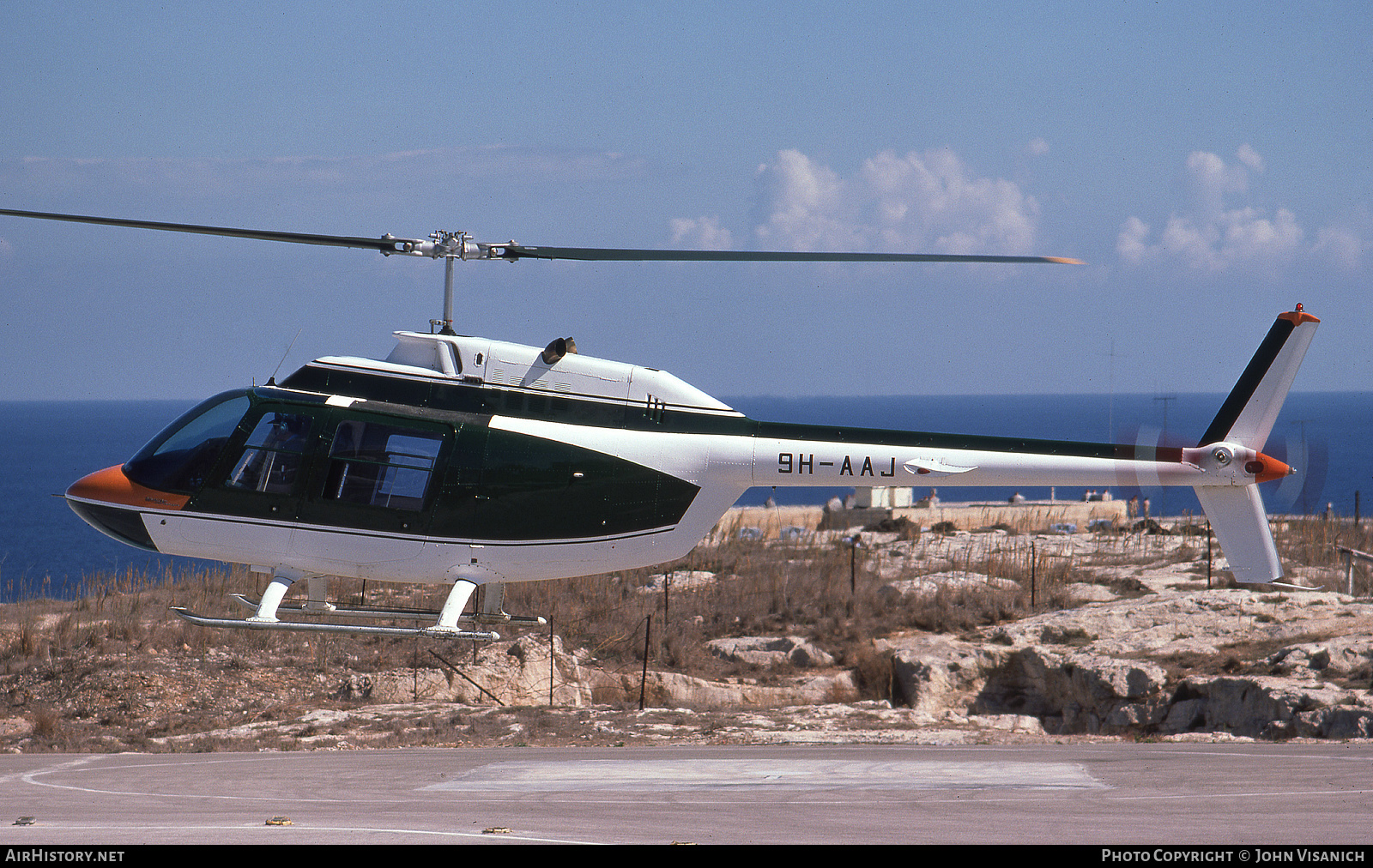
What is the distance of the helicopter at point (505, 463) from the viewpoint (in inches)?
441

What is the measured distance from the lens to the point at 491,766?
13.8 metres

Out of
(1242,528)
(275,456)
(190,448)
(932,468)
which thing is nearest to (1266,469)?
(1242,528)

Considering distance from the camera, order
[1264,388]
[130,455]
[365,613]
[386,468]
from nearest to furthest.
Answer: [386,468] → [1264,388] → [365,613] → [130,455]

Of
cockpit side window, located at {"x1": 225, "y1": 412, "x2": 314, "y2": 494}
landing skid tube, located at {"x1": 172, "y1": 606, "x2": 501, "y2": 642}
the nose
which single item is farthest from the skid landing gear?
the nose

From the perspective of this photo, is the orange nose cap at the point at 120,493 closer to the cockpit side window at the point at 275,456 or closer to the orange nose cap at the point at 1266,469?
the cockpit side window at the point at 275,456

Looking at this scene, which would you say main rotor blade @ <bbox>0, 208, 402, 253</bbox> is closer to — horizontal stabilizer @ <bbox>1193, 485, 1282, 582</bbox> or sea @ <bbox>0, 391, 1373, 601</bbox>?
sea @ <bbox>0, 391, 1373, 601</bbox>

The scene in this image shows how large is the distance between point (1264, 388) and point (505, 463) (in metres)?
7.75

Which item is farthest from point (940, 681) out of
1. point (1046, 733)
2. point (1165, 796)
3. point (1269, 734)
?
point (1165, 796)

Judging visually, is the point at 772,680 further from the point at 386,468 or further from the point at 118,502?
the point at 118,502

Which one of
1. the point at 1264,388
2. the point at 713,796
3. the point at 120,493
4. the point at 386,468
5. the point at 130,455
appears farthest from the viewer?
the point at 130,455

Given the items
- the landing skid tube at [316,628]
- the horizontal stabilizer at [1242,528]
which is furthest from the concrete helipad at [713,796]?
the horizontal stabilizer at [1242,528]

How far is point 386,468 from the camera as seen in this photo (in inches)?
442

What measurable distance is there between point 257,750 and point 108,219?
28.1 feet

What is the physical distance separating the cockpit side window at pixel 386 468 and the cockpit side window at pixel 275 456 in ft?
1.14
